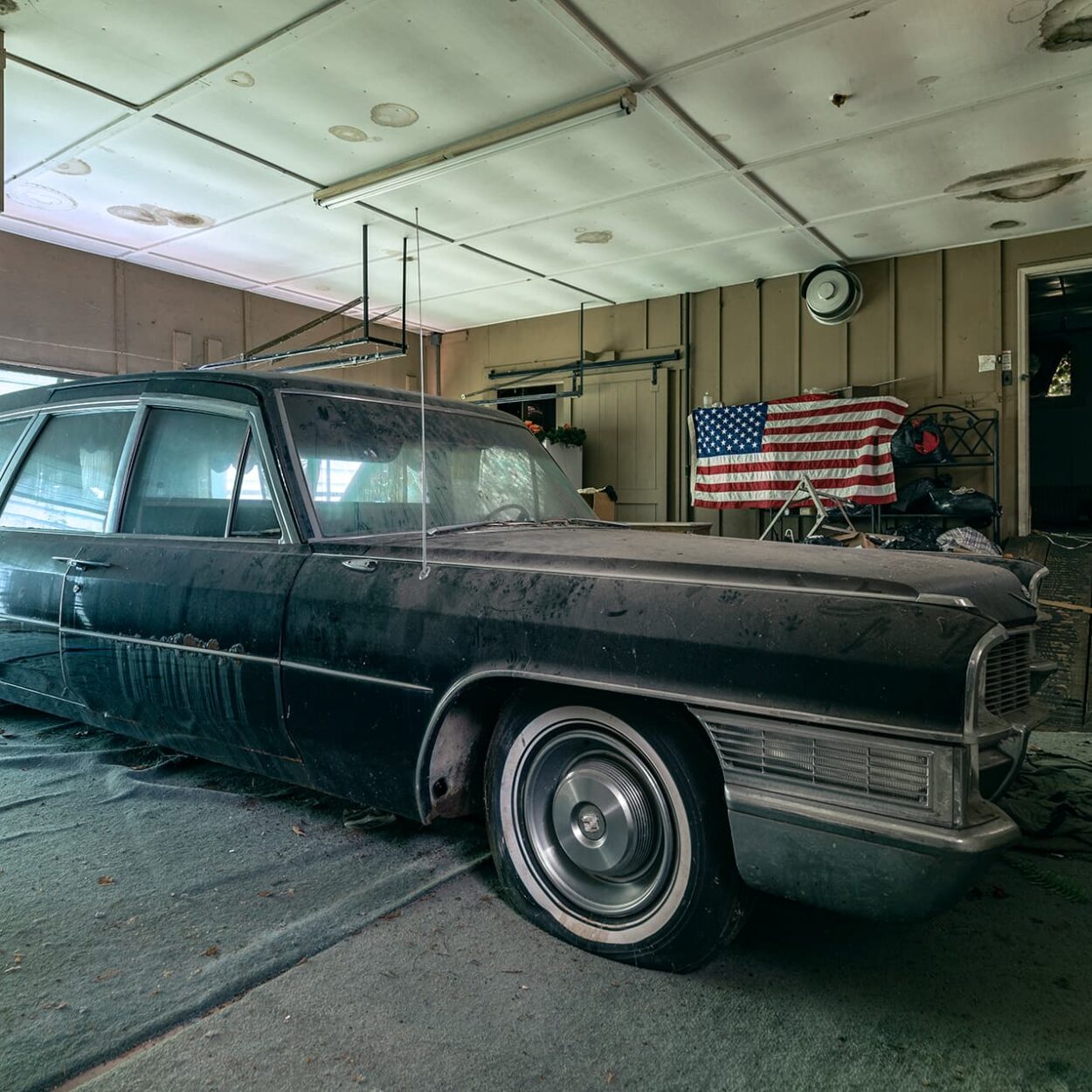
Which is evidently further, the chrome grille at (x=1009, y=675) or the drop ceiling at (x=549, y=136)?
the drop ceiling at (x=549, y=136)

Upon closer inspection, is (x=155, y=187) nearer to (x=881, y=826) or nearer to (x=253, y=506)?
(x=253, y=506)

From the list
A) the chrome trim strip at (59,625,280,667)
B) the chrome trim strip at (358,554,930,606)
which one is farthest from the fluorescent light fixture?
the chrome trim strip at (59,625,280,667)

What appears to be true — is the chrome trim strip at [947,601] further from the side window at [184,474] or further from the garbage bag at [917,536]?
the garbage bag at [917,536]

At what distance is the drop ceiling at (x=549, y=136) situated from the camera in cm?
429

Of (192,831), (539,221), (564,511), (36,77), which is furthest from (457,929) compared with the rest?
(539,221)

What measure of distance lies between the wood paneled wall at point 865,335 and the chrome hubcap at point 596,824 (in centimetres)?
715

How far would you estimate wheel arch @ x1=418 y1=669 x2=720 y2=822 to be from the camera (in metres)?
2.04

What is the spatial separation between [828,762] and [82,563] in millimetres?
2786

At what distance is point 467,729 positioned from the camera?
91.5 inches

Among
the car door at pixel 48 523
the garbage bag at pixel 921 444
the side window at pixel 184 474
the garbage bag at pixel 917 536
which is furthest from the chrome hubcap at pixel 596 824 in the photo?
the garbage bag at pixel 921 444

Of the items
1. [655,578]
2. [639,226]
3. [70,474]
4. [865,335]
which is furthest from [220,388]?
[865,335]

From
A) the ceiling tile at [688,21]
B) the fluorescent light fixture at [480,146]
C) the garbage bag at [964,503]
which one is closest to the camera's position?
the ceiling tile at [688,21]

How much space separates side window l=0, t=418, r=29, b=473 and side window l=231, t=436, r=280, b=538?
5.20 ft

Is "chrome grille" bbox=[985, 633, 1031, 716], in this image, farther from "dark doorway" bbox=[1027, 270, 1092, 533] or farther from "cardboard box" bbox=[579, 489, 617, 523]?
"dark doorway" bbox=[1027, 270, 1092, 533]
